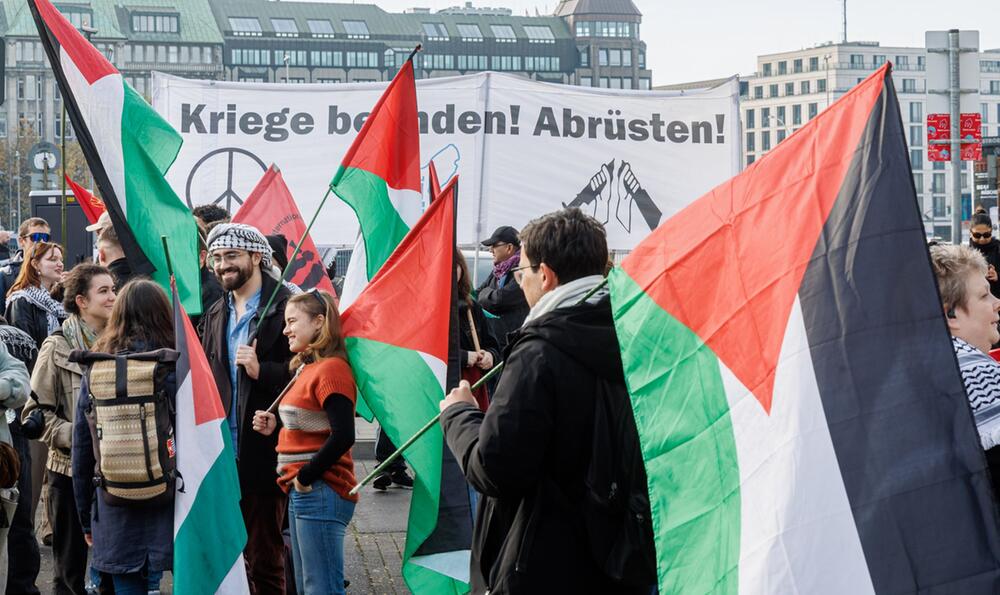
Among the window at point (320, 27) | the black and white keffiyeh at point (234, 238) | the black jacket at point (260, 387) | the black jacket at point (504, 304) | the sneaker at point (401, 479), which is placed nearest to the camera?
the black jacket at point (260, 387)

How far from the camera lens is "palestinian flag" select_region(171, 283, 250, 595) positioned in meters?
4.77

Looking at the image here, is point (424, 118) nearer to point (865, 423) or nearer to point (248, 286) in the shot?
point (248, 286)

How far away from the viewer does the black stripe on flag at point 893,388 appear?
2.62 meters

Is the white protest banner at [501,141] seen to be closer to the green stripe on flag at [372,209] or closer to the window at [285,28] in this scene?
the green stripe on flag at [372,209]

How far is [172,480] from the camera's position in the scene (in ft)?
15.9

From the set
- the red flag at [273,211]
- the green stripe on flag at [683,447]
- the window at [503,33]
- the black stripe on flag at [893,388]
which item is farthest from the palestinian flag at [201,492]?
the window at [503,33]

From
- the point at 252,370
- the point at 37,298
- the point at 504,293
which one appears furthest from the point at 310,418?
the point at 504,293

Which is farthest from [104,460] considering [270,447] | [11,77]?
[11,77]

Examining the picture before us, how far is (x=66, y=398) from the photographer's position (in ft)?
19.1

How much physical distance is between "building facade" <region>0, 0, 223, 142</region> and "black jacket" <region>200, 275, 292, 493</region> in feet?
424

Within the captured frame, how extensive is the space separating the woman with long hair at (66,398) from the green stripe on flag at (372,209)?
3.57ft

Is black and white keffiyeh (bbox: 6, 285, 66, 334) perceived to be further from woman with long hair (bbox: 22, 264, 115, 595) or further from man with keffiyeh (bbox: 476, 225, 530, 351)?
man with keffiyeh (bbox: 476, 225, 530, 351)

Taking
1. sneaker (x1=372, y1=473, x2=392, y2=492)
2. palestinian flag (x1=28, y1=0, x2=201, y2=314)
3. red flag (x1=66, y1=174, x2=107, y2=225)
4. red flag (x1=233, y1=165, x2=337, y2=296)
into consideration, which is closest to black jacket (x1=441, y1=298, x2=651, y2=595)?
palestinian flag (x1=28, y1=0, x2=201, y2=314)

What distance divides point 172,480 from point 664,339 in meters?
2.30
